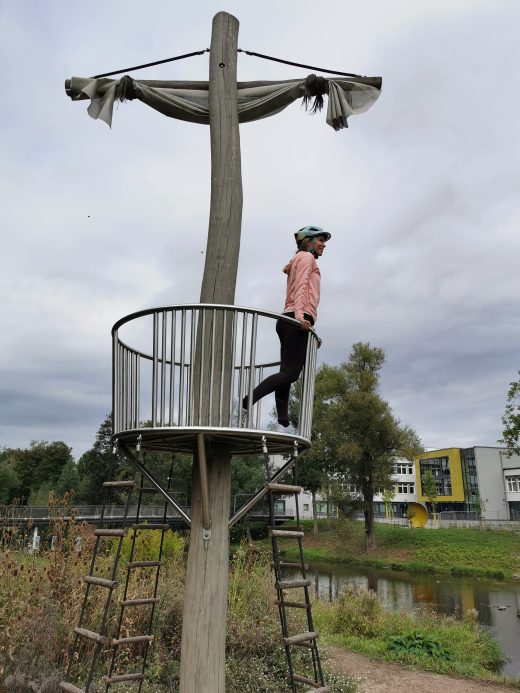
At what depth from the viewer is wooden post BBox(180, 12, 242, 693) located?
4.02 m

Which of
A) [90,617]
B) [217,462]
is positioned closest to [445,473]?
[90,617]

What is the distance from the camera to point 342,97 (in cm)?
567

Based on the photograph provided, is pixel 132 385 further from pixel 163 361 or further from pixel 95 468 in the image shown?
pixel 95 468

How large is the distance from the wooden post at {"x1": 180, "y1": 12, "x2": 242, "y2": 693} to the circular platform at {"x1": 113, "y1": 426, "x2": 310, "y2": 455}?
0.69 ft

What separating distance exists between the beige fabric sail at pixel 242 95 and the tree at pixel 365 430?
30.8 meters

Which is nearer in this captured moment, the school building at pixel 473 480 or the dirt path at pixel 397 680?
the dirt path at pixel 397 680

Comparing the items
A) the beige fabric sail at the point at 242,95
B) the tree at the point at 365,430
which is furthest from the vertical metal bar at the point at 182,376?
the tree at the point at 365,430

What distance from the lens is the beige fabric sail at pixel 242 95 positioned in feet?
18.4

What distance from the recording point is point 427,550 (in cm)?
→ 3456

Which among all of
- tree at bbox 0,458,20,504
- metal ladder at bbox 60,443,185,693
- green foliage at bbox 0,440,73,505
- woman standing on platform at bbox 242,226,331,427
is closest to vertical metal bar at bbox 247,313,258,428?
woman standing on platform at bbox 242,226,331,427

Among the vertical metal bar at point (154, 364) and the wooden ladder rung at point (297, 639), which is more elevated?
the vertical metal bar at point (154, 364)

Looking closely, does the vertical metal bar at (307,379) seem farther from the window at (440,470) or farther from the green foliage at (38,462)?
the window at (440,470)

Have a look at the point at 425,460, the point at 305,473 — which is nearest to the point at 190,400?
the point at 305,473

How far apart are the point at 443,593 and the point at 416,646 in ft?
50.5
